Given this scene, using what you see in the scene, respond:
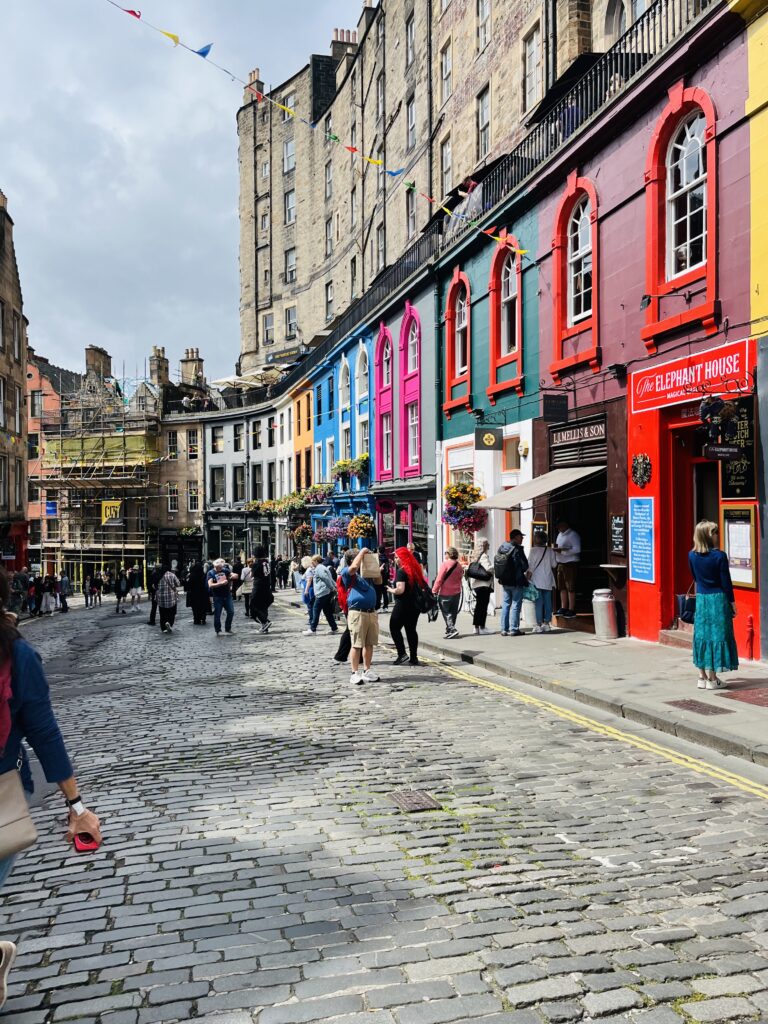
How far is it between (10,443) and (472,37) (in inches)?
1005

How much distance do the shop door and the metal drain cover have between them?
8336mm

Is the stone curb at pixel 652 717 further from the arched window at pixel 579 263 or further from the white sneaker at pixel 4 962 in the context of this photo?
the arched window at pixel 579 263

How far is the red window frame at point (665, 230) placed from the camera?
11.6 meters

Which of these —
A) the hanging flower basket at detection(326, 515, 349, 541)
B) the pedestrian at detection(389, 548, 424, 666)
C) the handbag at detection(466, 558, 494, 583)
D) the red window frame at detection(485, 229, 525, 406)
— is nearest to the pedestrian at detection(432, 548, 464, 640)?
the handbag at detection(466, 558, 494, 583)

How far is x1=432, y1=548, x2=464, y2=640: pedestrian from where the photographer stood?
14828 mm

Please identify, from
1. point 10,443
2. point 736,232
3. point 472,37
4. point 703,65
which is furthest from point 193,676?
point 10,443

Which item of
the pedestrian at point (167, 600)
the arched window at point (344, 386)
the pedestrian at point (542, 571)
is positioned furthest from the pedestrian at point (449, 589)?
the arched window at point (344, 386)

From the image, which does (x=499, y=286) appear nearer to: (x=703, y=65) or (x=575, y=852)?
(x=703, y=65)

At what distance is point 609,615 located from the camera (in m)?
14.1

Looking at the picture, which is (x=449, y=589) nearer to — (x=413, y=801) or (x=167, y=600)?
(x=167, y=600)

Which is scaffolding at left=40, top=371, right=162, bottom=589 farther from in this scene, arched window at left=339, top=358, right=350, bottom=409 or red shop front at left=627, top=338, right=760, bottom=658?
red shop front at left=627, top=338, right=760, bottom=658

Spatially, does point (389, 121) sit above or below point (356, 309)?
above

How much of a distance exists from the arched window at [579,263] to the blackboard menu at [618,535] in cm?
410

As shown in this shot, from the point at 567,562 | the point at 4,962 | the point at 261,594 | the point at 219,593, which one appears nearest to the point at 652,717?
the point at 4,962
